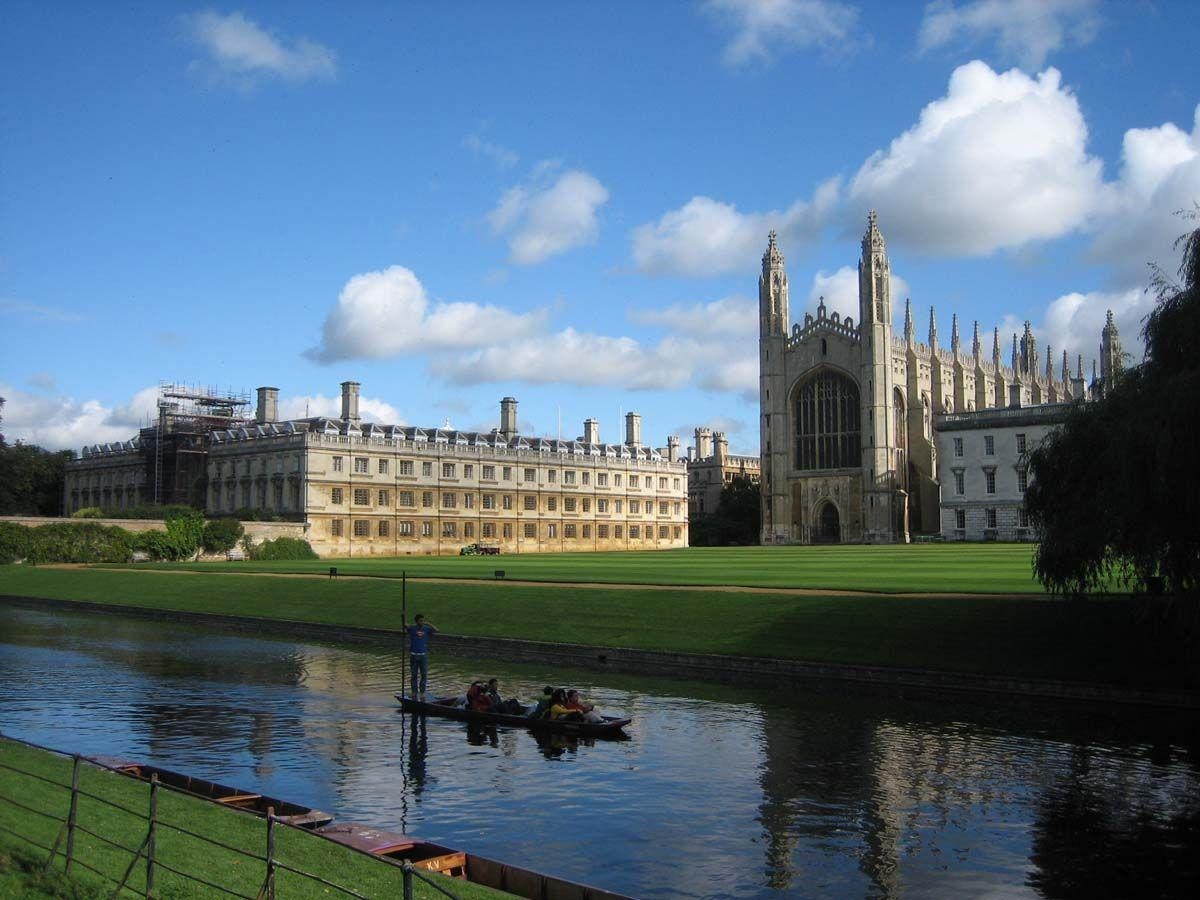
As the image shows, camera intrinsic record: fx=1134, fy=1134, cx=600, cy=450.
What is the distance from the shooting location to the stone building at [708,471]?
5404 inches

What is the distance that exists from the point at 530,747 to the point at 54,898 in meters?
10.6

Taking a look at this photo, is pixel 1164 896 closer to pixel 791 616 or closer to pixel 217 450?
pixel 791 616

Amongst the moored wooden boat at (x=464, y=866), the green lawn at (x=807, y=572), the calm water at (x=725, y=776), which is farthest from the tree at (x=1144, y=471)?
the moored wooden boat at (x=464, y=866)

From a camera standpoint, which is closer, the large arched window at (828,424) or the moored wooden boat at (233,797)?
the moored wooden boat at (233,797)

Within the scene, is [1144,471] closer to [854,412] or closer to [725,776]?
[725,776]

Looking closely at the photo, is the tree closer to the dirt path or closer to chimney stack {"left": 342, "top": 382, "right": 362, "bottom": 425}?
the dirt path

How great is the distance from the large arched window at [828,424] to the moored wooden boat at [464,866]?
8655cm

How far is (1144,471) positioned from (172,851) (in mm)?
16403

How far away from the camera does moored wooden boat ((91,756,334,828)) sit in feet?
40.5

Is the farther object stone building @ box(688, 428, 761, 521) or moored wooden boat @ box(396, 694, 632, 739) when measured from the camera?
stone building @ box(688, 428, 761, 521)

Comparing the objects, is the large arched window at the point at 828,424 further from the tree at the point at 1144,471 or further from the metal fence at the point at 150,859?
the metal fence at the point at 150,859

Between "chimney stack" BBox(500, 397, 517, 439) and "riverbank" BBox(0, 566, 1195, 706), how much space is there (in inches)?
2365

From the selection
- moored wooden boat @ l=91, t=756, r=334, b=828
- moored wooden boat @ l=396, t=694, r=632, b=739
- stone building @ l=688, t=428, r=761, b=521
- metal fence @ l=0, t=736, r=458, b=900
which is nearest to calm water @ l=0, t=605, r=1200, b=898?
moored wooden boat @ l=396, t=694, r=632, b=739

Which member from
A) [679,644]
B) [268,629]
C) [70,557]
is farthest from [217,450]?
[679,644]
